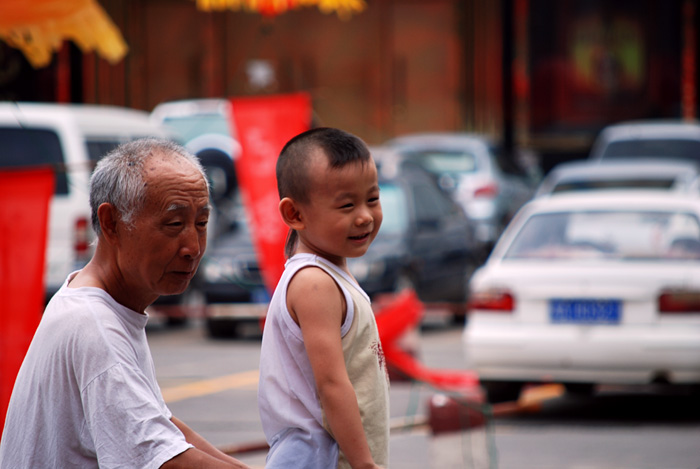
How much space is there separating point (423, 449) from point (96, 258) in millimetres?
4950

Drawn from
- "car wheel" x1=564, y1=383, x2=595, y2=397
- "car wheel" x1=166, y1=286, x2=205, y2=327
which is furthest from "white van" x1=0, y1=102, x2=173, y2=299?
"car wheel" x1=564, y1=383, x2=595, y2=397

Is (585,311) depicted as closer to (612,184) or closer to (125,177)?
(612,184)

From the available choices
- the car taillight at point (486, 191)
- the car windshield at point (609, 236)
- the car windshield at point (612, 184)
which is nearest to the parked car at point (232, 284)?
the car windshield at point (612, 184)

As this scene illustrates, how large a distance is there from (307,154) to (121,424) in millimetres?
699

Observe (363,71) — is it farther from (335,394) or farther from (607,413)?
(335,394)

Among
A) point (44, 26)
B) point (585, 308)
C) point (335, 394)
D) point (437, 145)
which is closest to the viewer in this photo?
point (335, 394)

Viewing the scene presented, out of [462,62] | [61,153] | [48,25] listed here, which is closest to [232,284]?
[61,153]

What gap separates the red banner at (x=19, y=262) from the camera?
406cm

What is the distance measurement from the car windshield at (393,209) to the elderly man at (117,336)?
33.3 ft

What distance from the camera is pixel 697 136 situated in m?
16.0

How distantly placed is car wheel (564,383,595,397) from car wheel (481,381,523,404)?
0.72 m

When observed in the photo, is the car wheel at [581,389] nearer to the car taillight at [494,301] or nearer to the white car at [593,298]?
the white car at [593,298]

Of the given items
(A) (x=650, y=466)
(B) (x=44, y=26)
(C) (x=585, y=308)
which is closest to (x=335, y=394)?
(B) (x=44, y=26)

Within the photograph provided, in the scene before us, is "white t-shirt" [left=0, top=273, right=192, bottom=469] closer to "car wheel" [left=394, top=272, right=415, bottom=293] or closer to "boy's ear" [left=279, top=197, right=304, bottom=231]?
"boy's ear" [left=279, top=197, right=304, bottom=231]
